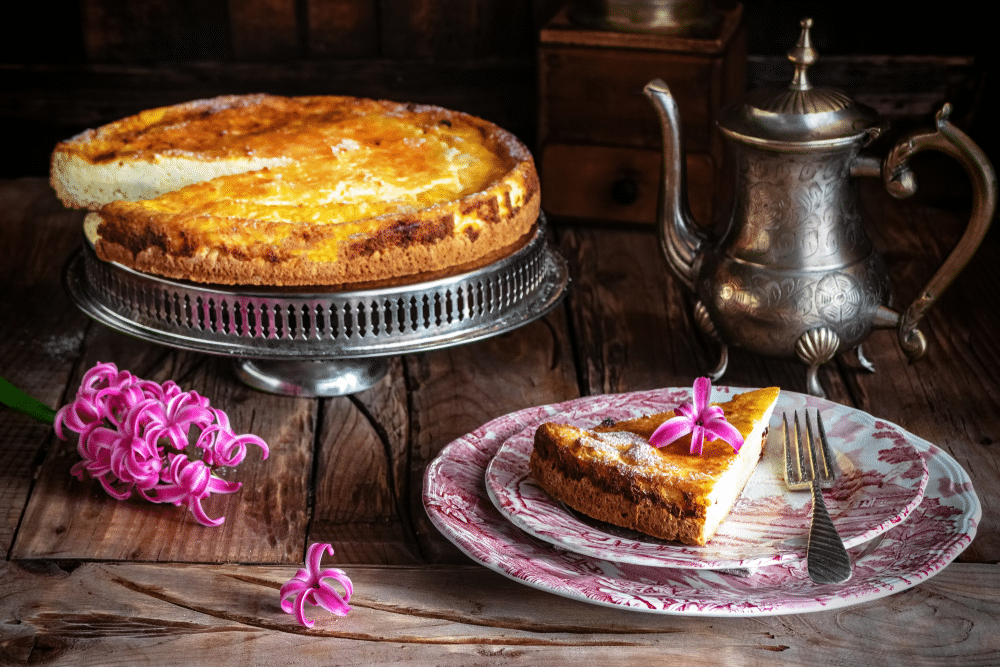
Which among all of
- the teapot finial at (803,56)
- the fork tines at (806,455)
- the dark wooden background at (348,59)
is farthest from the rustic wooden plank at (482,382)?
the dark wooden background at (348,59)

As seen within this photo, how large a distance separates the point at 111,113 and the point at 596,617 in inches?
65.7

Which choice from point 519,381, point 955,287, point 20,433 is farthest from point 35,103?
point 955,287

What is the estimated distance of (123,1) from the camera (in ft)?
7.29

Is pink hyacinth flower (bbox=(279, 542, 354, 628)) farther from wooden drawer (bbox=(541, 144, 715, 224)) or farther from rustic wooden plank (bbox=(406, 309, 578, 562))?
wooden drawer (bbox=(541, 144, 715, 224))

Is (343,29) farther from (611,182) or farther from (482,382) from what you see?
(482,382)

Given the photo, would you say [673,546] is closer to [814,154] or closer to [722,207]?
[814,154]

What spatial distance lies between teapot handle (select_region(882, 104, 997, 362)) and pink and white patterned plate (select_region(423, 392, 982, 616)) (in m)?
0.27

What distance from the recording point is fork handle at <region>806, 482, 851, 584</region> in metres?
0.95

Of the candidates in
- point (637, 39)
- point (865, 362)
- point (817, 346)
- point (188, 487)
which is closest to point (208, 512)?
point (188, 487)

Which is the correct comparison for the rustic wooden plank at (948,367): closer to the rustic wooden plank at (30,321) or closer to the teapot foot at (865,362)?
the teapot foot at (865,362)

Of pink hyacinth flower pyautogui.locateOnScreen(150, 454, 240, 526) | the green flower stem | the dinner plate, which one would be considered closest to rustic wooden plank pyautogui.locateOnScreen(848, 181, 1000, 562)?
the dinner plate

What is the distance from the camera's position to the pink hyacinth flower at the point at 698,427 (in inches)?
40.8

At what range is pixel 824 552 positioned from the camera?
0.98 m

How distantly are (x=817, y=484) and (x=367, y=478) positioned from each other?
48 centimetres
